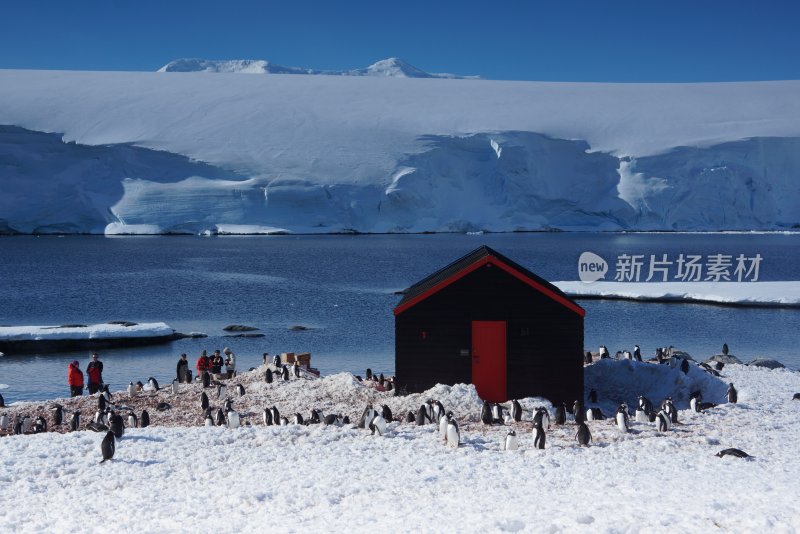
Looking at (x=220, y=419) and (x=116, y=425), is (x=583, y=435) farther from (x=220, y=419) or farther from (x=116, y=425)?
(x=116, y=425)

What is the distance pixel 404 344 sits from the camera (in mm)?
12648

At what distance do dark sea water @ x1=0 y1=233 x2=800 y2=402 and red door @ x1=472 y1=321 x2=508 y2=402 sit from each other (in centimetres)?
689

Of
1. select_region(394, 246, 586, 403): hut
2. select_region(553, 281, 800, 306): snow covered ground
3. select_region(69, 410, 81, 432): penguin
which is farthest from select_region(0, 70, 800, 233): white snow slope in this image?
select_region(69, 410, 81, 432): penguin

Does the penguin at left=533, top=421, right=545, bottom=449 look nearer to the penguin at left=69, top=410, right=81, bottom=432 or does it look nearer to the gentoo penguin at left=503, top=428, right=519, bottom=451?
the gentoo penguin at left=503, top=428, right=519, bottom=451

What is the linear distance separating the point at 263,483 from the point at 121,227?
61963 millimetres

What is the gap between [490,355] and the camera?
495 inches

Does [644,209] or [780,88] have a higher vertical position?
[780,88]

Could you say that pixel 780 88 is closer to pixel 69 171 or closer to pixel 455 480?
pixel 69 171

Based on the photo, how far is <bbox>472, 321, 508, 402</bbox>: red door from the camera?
1253 centimetres

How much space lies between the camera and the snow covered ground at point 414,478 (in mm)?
7113

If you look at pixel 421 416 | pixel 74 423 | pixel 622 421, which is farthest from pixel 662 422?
pixel 74 423

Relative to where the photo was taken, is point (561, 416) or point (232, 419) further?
point (561, 416)

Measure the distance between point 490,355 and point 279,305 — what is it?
20.6 metres

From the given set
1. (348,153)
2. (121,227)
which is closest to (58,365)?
(121,227)
